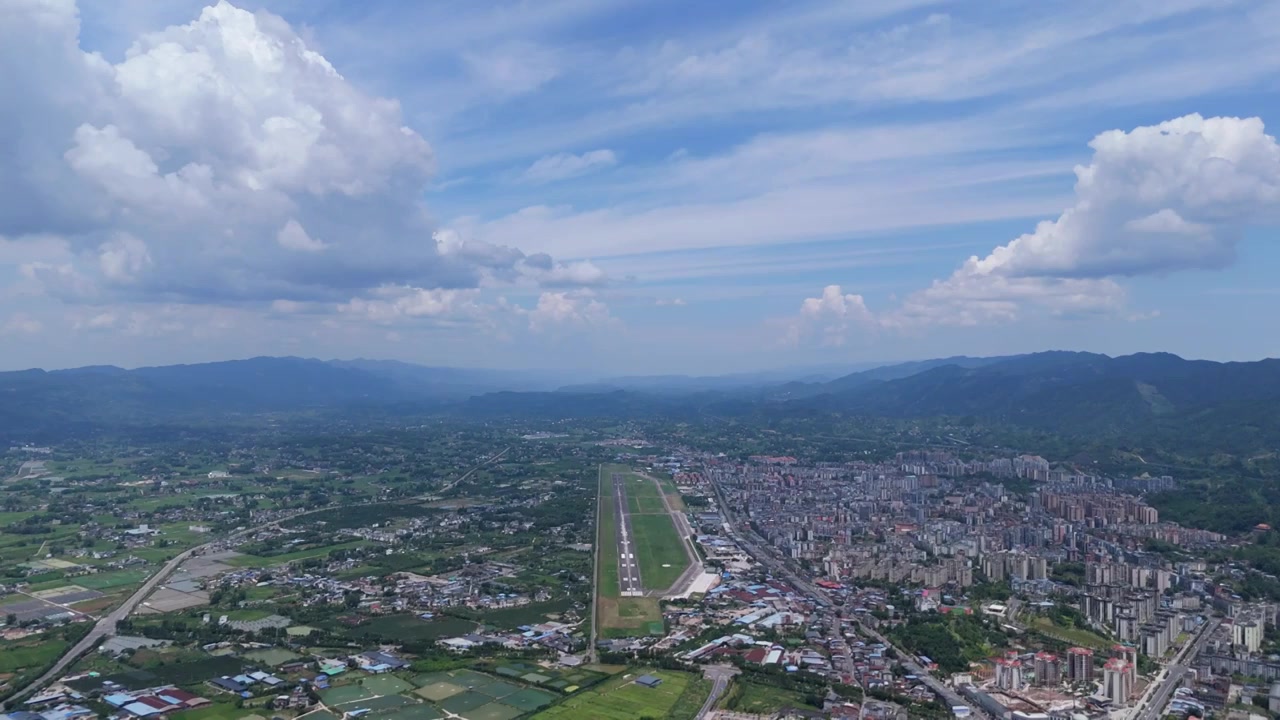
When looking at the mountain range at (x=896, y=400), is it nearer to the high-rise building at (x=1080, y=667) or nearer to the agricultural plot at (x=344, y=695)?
the high-rise building at (x=1080, y=667)

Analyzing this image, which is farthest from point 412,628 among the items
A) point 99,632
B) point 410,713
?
point 99,632

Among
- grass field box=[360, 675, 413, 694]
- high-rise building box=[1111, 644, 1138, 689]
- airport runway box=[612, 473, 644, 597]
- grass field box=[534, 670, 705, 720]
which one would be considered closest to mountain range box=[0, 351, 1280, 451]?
airport runway box=[612, 473, 644, 597]

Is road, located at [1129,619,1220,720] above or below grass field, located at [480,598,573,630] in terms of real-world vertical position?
below

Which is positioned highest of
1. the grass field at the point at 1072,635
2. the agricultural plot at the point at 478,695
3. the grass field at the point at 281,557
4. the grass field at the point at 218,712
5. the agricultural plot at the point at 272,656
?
the grass field at the point at 281,557

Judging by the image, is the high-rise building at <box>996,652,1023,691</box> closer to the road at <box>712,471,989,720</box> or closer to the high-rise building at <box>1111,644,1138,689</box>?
the road at <box>712,471,989,720</box>

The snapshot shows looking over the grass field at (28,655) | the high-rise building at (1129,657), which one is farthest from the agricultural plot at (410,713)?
the high-rise building at (1129,657)

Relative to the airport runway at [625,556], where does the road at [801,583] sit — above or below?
below
